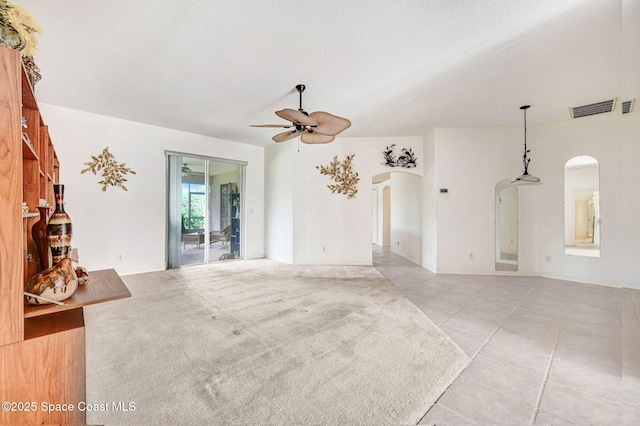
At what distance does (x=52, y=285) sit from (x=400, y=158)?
5572 millimetres

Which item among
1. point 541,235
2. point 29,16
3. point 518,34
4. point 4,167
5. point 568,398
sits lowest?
point 568,398

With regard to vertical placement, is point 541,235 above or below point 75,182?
below

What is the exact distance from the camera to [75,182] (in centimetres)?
430

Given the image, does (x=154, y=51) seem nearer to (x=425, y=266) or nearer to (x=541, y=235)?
(x=425, y=266)

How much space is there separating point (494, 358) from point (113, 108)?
19.4 feet

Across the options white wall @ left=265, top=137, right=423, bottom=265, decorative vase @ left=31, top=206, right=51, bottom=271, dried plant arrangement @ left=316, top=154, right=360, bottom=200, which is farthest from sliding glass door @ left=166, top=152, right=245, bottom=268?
decorative vase @ left=31, top=206, right=51, bottom=271

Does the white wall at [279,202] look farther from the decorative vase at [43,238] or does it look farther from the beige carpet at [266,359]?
the decorative vase at [43,238]

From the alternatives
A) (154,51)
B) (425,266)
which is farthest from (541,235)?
(154,51)

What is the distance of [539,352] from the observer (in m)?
2.22

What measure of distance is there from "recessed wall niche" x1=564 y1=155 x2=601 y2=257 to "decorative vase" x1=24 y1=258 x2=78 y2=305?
6478 mm

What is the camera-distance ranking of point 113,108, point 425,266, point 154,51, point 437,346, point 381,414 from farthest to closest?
1. point 425,266
2. point 113,108
3. point 154,51
4. point 437,346
5. point 381,414

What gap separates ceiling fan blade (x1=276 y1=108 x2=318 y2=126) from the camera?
2682 millimetres

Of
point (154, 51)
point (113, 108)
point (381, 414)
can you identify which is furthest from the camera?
point (113, 108)

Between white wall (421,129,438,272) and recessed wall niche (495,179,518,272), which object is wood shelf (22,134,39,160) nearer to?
white wall (421,129,438,272)
